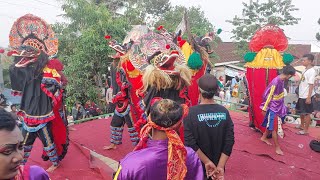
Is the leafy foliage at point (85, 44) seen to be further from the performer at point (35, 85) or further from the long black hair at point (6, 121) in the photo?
the long black hair at point (6, 121)

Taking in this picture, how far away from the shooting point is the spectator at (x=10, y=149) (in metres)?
1.24

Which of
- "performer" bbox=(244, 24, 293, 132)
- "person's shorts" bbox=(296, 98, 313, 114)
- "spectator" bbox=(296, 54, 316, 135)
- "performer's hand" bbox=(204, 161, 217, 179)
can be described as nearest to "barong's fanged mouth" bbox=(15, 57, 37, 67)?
"performer's hand" bbox=(204, 161, 217, 179)

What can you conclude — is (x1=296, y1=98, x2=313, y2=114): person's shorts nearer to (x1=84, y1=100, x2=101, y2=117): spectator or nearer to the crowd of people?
the crowd of people

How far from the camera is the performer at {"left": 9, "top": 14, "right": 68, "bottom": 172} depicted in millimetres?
3680

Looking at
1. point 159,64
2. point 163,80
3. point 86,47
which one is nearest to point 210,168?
point 163,80

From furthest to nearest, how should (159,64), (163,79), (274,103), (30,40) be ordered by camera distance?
1. (274,103)
2. (30,40)
3. (159,64)
4. (163,79)

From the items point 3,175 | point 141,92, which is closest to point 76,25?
point 141,92

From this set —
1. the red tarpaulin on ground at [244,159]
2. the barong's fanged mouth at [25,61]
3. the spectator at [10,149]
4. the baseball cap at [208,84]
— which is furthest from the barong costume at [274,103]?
the spectator at [10,149]

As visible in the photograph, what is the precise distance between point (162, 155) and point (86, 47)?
7415 mm

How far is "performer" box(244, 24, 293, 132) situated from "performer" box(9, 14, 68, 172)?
339cm

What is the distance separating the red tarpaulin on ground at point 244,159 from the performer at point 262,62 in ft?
2.02

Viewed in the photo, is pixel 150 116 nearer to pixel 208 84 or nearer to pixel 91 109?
pixel 208 84

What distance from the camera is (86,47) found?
28.7 feet

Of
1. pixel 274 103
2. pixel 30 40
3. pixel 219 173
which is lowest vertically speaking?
pixel 219 173
